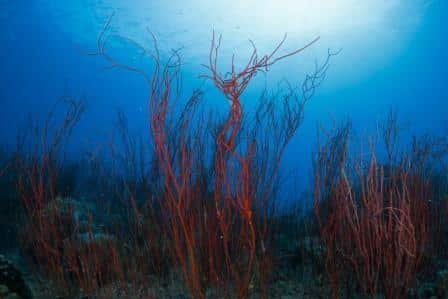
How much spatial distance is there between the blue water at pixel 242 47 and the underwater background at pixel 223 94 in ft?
0.29

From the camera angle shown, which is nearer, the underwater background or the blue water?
the underwater background

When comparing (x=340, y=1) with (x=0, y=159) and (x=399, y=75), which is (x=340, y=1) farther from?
(x=0, y=159)

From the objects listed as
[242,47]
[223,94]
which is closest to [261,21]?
[242,47]

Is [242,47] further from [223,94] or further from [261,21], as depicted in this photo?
[223,94]

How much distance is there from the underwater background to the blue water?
9 cm

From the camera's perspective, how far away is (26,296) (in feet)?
9.71

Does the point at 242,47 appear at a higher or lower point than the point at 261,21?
higher

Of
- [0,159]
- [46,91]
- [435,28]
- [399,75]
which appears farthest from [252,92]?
[0,159]

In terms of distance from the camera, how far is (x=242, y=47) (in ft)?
58.9

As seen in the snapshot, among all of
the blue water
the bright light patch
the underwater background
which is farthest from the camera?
the blue water

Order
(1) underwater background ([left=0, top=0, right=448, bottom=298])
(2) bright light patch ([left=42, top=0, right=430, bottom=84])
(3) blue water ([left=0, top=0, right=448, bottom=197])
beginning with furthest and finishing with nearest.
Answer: (3) blue water ([left=0, top=0, right=448, bottom=197]) → (2) bright light patch ([left=42, top=0, right=430, bottom=84]) → (1) underwater background ([left=0, top=0, right=448, bottom=298])

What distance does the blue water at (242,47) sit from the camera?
15.0m

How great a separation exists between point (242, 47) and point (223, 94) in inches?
647

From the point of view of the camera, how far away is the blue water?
49.3 feet
